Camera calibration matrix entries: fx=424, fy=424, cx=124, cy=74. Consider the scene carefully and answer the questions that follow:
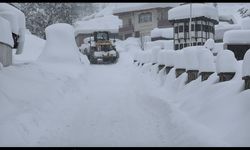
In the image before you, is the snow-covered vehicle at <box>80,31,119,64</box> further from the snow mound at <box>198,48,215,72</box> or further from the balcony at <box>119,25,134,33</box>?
the balcony at <box>119,25,134,33</box>

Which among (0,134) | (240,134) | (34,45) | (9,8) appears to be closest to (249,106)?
(240,134)

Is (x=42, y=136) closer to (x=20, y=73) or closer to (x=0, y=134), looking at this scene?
(x=0, y=134)

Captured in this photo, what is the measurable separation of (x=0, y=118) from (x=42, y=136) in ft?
3.90

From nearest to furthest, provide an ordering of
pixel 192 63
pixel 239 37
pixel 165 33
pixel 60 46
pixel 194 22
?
pixel 192 63 < pixel 239 37 < pixel 60 46 < pixel 194 22 < pixel 165 33

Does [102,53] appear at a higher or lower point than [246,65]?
lower

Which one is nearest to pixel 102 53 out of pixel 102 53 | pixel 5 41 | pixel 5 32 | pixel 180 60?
pixel 102 53

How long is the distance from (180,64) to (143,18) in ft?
172

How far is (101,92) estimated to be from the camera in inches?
691

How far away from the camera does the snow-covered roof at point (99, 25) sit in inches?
2864

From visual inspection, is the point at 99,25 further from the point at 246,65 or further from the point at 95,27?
the point at 246,65

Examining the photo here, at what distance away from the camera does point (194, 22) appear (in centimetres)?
3725

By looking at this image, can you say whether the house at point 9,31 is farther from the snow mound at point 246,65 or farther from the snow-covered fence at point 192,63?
the snow mound at point 246,65

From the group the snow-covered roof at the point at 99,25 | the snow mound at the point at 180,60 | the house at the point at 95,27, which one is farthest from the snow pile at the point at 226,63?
the snow-covered roof at the point at 99,25

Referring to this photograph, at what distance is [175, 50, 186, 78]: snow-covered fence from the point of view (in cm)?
1620
